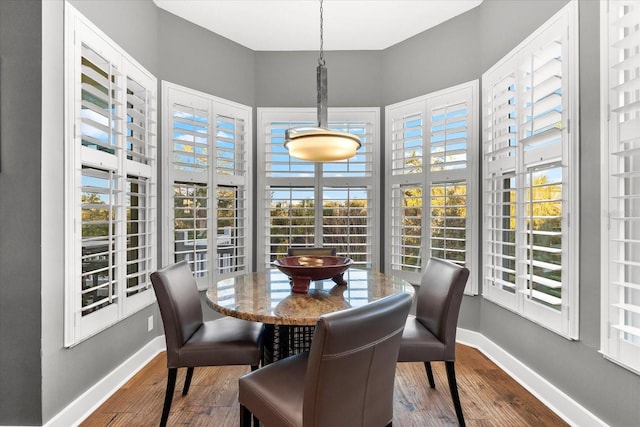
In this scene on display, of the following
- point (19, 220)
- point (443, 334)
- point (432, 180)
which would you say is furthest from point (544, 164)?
point (19, 220)

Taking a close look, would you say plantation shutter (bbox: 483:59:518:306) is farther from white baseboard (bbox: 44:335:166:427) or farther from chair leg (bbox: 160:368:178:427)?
white baseboard (bbox: 44:335:166:427)

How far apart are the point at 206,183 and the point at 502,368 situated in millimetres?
3008

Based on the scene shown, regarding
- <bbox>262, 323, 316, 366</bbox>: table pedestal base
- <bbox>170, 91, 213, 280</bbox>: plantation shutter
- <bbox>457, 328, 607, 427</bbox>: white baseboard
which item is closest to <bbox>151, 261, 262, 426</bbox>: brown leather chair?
<bbox>262, 323, 316, 366</bbox>: table pedestal base

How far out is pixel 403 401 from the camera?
2.15m

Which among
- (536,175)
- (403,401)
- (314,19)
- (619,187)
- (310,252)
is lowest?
(403,401)

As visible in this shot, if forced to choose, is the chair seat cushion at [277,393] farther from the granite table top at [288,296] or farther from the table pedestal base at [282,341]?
the table pedestal base at [282,341]

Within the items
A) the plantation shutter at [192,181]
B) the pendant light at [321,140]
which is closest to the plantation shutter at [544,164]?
the pendant light at [321,140]

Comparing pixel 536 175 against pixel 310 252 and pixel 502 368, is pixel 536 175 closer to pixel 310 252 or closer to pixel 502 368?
pixel 502 368

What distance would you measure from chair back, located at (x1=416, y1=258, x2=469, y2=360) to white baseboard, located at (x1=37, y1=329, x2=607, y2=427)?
784 mm

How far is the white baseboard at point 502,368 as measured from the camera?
6.11 feet

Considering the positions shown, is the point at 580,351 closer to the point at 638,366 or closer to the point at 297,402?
the point at 638,366

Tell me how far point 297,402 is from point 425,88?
9.99 feet

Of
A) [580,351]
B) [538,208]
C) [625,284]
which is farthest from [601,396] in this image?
[538,208]

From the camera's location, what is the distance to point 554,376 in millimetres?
2094
